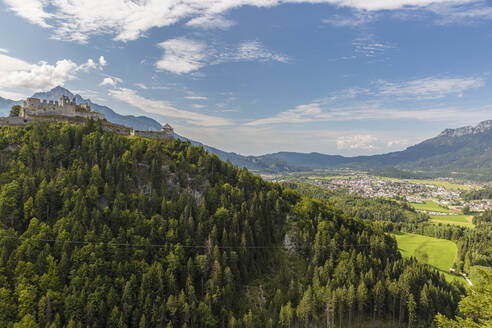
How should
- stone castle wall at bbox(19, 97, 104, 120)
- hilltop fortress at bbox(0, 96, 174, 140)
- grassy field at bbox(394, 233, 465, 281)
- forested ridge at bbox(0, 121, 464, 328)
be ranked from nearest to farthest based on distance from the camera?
forested ridge at bbox(0, 121, 464, 328) → hilltop fortress at bbox(0, 96, 174, 140) → stone castle wall at bbox(19, 97, 104, 120) → grassy field at bbox(394, 233, 465, 281)

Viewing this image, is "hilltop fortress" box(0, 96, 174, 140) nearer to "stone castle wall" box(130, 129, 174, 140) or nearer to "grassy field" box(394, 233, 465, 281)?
"stone castle wall" box(130, 129, 174, 140)

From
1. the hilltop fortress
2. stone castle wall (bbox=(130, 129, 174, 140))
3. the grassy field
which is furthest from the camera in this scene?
the grassy field

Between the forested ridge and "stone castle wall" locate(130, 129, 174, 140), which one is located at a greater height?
"stone castle wall" locate(130, 129, 174, 140)

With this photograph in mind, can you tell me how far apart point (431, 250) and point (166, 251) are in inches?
5638

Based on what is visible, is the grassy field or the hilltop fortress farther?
the grassy field

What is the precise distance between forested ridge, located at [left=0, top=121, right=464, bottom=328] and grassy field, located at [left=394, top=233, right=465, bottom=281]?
42.0m

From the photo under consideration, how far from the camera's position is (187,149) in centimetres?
9950

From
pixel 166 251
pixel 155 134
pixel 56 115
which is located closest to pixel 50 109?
pixel 56 115

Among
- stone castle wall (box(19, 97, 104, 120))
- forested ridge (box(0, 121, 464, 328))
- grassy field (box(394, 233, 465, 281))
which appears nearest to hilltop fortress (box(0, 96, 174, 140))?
stone castle wall (box(19, 97, 104, 120))

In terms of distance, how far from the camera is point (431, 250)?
13812 centimetres

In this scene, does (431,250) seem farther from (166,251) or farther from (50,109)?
(50,109)

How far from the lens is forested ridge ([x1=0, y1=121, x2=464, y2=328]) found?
178 ft

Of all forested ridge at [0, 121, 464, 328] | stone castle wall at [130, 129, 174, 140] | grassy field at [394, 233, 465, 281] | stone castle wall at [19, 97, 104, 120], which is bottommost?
grassy field at [394, 233, 465, 281]

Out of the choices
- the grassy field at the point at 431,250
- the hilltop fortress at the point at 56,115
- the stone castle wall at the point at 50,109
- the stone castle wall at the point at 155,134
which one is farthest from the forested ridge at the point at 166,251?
the grassy field at the point at 431,250
